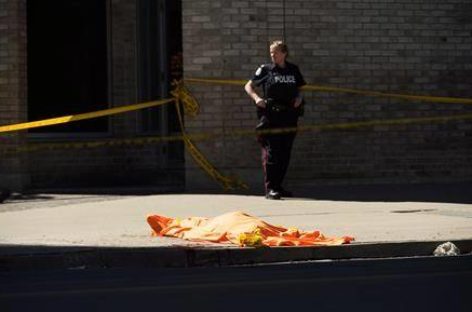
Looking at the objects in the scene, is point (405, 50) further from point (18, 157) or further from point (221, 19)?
point (18, 157)

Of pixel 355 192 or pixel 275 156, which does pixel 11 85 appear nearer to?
pixel 275 156

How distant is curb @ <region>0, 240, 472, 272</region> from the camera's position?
27.8 ft

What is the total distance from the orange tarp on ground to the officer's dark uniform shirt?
2.74m

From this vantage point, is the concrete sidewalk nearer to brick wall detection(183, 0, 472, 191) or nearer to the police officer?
the police officer

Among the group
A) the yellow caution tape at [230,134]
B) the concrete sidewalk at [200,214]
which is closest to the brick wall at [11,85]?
the yellow caution tape at [230,134]

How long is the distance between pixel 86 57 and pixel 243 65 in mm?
2929

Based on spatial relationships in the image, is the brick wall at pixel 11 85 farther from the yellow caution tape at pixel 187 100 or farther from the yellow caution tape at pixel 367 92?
the yellow caution tape at pixel 367 92

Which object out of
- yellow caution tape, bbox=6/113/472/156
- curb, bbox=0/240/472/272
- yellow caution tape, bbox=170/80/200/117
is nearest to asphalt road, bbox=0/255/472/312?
curb, bbox=0/240/472/272

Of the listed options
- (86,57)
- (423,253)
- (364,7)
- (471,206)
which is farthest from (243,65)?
(423,253)

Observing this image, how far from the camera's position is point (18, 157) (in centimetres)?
1369

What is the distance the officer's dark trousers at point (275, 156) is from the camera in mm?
12227

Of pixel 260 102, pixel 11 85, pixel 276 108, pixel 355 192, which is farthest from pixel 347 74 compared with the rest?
pixel 11 85

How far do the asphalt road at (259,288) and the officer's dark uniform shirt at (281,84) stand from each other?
12.8 ft

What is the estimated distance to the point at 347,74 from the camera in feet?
44.9
